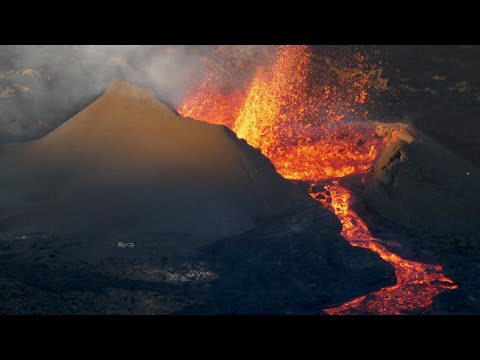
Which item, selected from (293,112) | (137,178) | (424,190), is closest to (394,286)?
(424,190)

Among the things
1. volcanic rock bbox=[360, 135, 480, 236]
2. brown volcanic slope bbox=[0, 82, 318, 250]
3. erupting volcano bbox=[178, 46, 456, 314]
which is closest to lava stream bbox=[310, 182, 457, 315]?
volcanic rock bbox=[360, 135, 480, 236]

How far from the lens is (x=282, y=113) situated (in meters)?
8.73

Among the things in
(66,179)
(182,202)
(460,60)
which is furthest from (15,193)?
(460,60)

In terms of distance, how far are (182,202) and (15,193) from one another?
69.0 inches

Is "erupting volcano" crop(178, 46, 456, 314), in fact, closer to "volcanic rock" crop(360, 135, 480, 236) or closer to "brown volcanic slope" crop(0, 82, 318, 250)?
"volcanic rock" crop(360, 135, 480, 236)

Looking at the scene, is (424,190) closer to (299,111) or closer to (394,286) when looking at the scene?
(394,286)

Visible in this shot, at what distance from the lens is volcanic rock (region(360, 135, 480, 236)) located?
256 inches

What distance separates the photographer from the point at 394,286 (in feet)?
17.4

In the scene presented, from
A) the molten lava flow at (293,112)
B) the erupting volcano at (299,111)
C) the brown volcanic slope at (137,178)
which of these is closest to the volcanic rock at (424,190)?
the erupting volcano at (299,111)

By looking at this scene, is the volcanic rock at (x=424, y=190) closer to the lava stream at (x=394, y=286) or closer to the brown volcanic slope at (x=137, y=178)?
the lava stream at (x=394, y=286)

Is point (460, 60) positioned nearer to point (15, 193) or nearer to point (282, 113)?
point (282, 113)

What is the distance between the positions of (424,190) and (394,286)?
1830 mm

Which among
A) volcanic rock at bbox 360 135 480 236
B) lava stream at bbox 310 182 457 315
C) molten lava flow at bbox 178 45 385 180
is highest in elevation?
molten lava flow at bbox 178 45 385 180

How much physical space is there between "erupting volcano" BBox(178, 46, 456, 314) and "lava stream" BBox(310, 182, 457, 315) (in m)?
0.76
